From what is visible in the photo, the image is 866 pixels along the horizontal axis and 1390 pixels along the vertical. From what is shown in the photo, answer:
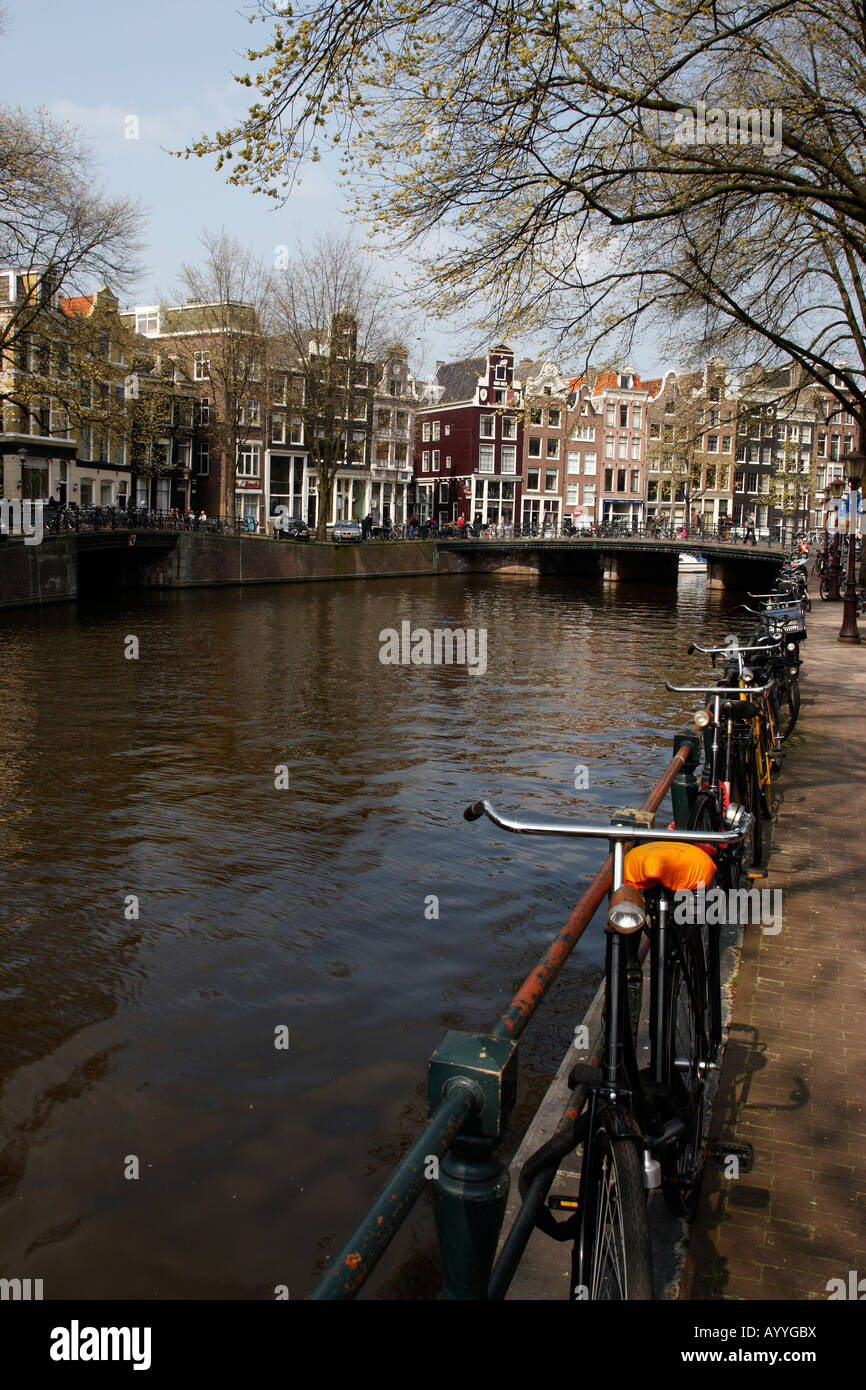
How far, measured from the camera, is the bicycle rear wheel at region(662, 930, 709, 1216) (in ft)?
10.7

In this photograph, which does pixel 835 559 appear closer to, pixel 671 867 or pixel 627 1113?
pixel 671 867

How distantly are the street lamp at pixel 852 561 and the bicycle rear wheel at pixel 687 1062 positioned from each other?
17.0 meters

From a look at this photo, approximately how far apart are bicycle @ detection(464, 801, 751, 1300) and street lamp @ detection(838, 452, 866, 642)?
57.0 ft

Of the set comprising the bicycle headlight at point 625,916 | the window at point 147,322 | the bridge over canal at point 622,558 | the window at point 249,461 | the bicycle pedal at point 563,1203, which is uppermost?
the window at point 147,322

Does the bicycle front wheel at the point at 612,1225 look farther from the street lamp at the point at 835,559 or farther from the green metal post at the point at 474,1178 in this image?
the street lamp at the point at 835,559

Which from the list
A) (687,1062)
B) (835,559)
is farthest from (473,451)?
(687,1062)

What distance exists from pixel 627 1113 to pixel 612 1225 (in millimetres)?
262

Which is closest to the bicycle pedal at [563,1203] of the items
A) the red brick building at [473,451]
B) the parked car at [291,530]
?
the parked car at [291,530]

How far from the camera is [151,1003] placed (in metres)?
6.78

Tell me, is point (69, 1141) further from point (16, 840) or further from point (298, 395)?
point (298, 395)

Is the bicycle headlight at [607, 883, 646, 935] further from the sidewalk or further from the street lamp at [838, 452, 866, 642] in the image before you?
the street lamp at [838, 452, 866, 642]

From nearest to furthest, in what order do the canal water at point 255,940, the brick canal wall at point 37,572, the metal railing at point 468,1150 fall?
the metal railing at point 468,1150
the canal water at point 255,940
the brick canal wall at point 37,572

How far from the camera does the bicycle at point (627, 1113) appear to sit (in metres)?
2.59

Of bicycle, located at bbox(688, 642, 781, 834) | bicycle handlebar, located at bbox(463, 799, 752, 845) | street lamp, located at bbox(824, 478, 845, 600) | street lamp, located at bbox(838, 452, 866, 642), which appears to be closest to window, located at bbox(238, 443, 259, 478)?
street lamp, located at bbox(824, 478, 845, 600)
